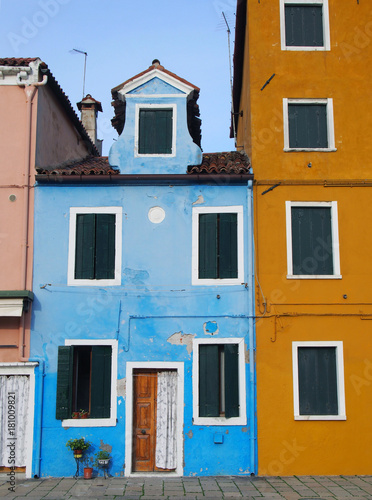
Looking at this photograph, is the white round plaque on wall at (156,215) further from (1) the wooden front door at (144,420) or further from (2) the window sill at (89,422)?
(2) the window sill at (89,422)

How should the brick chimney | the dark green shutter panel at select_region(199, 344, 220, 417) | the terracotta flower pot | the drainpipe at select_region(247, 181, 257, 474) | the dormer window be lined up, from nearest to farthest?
the terracotta flower pot < the drainpipe at select_region(247, 181, 257, 474) < the dark green shutter panel at select_region(199, 344, 220, 417) < the dormer window < the brick chimney

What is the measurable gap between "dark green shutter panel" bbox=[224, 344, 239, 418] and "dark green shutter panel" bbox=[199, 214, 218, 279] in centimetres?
182

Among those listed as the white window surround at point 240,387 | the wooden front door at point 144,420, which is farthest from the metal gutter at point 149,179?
the wooden front door at point 144,420

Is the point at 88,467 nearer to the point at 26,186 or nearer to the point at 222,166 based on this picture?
the point at 26,186

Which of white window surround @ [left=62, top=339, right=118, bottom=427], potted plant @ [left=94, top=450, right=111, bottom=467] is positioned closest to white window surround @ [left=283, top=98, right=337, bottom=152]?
white window surround @ [left=62, top=339, right=118, bottom=427]

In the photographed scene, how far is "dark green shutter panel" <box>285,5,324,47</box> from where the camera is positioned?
14242 millimetres

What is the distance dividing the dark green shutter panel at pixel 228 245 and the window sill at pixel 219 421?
10.9 ft

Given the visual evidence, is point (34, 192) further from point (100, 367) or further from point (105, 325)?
point (100, 367)

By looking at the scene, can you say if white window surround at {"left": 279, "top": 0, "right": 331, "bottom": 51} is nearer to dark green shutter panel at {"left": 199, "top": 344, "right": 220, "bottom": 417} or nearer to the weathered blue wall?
the weathered blue wall

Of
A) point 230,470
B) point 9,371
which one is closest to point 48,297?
point 9,371

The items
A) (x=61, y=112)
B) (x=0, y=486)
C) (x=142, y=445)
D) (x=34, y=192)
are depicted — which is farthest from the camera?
(x=61, y=112)

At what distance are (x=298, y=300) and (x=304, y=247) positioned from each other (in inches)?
52.2

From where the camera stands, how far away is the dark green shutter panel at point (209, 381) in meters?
12.5

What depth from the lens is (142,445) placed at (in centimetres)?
1254
